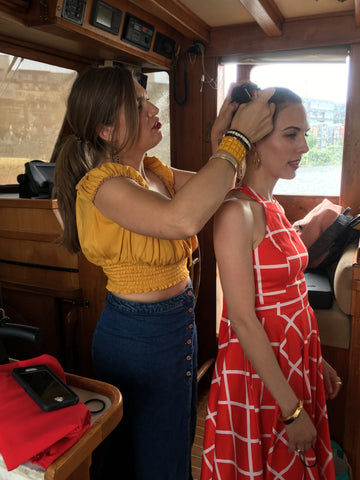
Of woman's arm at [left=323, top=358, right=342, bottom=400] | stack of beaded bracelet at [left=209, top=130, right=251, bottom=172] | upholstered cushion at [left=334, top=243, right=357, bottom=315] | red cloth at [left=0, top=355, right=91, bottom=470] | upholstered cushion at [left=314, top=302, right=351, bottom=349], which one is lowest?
upholstered cushion at [left=314, top=302, right=351, bottom=349]

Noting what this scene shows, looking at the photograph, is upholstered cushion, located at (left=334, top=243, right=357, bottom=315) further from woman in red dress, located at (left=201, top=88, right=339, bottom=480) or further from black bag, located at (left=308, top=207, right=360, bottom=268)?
woman in red dress, located at (left=201, top=88, right=339, bottom=480)

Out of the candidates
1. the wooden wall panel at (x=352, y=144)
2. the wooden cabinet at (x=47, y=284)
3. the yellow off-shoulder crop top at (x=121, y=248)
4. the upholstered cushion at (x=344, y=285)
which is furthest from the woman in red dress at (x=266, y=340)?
the wooden wall panel at (x=352, y=144)

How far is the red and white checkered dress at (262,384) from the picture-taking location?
1.26 metres

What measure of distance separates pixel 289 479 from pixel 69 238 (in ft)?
3.50

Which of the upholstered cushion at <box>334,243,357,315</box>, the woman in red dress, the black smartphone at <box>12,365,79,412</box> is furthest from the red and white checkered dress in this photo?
the upholstered cushion at <box>334,243,357,315</box>

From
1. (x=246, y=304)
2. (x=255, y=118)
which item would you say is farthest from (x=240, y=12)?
(x=246, y=304)

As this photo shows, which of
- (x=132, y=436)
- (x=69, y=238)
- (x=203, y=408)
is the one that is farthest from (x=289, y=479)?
(x=203, y=408)

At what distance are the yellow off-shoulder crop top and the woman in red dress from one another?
22 cm

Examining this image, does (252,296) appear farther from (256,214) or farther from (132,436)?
(132,436)

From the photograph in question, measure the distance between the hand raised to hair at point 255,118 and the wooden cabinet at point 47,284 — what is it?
1281 mm

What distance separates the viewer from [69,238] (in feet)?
4.89

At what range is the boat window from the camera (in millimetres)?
3051

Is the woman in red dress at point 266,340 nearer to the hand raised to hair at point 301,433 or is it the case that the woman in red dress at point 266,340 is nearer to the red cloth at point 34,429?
the hand raised to hair at point 301,433

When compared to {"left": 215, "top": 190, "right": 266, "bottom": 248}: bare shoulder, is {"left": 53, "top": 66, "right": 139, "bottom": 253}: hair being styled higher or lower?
higher
